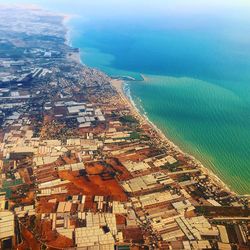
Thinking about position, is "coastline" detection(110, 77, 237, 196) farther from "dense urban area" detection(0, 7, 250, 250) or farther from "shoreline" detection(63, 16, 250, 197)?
"dense urban area" detection(0, 7, 250, 250)

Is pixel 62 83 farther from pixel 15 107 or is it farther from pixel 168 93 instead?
pixel 168 93

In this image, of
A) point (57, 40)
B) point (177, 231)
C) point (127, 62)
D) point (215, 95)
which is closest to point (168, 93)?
Answer: point (215, 95)

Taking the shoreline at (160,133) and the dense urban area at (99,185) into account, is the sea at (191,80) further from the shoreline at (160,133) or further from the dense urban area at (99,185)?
the dense urban area at (99,185)

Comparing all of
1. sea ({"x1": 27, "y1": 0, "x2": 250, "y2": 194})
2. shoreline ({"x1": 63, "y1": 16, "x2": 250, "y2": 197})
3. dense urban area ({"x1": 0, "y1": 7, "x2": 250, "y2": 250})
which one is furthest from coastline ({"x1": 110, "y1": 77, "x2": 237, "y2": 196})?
sea ({"x1": 27, "y1": 0, "x2": 250, "y2": 194})

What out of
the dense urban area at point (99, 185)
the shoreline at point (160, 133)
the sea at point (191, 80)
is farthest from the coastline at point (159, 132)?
the sea at point (191, 80)

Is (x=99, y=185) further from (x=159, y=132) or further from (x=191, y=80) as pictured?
(x=191, y=80)

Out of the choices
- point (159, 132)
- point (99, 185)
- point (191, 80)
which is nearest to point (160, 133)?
point (159, 132)
